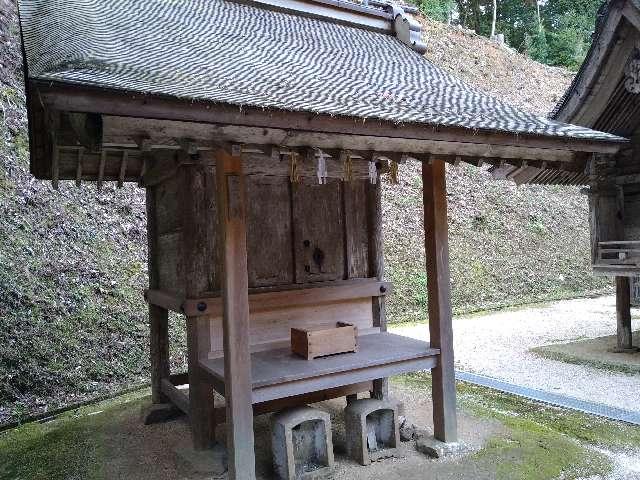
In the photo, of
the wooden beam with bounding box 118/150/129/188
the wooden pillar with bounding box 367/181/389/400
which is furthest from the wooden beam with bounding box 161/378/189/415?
the wooden beam with bounding box 118/150/129/188

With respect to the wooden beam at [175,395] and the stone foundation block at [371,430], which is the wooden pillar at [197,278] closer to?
the wooden beam at [175,395]

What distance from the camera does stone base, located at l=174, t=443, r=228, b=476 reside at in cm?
408

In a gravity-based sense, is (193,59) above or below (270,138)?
above

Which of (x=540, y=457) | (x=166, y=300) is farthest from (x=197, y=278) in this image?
(x=540, y=457)

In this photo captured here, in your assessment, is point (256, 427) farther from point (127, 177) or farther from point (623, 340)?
point (623, 340)

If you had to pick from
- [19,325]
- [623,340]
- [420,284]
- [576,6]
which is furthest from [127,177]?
[576,6]

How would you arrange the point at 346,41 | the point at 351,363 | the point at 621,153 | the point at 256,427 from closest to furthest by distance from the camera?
the point at 351,363
the point at 256,427
the point at 346,41
the point at 621,153

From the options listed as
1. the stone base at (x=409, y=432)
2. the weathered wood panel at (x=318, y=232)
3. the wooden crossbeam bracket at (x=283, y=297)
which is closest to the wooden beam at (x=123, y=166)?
the wooden crossbeam bracket at (x=283, y=297)

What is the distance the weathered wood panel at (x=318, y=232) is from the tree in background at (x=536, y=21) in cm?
2706

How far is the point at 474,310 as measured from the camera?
42.6 ft

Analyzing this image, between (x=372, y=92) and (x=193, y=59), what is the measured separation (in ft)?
5.16

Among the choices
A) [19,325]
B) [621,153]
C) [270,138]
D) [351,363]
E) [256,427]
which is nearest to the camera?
[270,138]

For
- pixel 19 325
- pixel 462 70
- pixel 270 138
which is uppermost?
pixel 462 70

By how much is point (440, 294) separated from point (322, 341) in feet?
3.83
